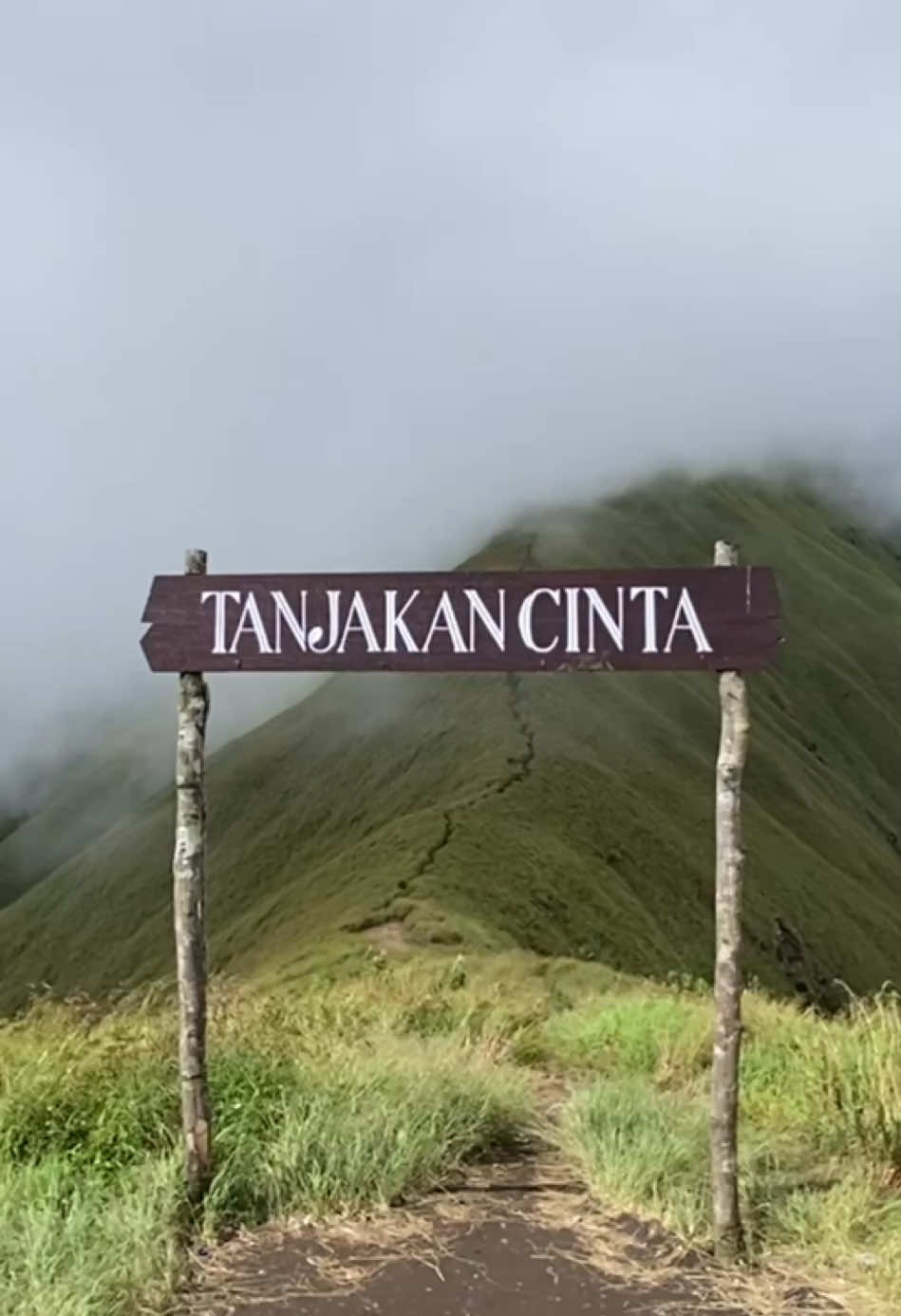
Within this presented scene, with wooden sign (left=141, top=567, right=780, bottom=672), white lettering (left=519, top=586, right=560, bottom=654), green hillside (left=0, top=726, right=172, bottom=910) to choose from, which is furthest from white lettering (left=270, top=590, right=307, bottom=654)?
green hillside (left=0, top=726, right=172, bottom=910)

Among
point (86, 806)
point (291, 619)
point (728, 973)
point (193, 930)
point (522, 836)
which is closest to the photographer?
point (728, 973)

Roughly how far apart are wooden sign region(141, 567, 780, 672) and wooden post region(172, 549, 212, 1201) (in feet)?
0.94

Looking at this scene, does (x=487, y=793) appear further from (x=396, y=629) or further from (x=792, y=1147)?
(x=396, y=629)

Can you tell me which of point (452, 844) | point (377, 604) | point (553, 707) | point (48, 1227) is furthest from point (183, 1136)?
point (553, 707)

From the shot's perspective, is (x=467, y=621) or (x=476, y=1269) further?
(x=467, y=621)

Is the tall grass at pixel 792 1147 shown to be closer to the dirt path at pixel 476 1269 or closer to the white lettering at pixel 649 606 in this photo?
the dirt path at pixel 476 1269

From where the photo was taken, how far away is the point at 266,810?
2707 inches

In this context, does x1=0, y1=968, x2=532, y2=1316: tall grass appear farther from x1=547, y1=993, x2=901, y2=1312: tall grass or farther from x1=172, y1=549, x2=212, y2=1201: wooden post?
x1=547, y1=993, x2=901, y2=1312: tall grass

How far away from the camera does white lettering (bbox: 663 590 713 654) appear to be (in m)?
7.73

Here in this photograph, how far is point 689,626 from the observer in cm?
776

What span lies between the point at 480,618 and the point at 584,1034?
20.6 ft

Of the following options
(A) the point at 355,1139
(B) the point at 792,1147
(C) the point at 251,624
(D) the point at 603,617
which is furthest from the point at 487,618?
(B) the point at 792,1147

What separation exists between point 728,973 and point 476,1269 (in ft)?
6.12

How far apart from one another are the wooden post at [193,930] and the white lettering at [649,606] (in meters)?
2.32
